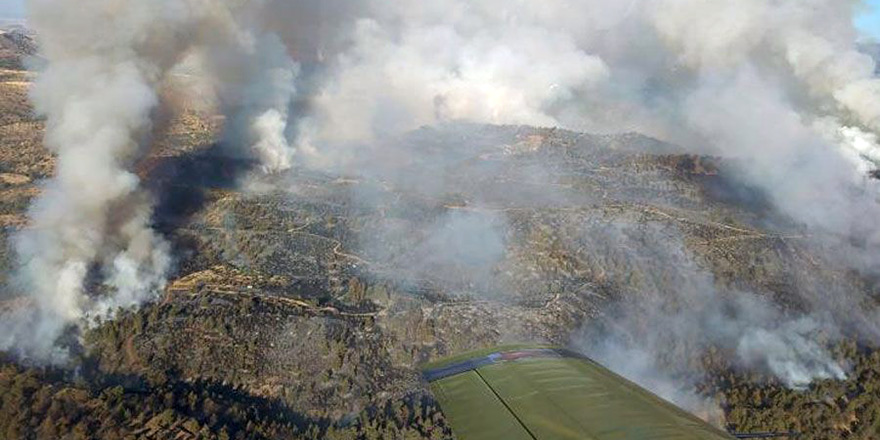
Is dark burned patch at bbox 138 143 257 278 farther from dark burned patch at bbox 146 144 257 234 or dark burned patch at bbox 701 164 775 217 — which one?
dark burned patch at bbox 701 164 775 217

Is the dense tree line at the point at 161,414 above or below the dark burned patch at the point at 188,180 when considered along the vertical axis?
below

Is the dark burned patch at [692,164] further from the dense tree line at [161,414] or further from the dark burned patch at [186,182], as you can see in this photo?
the dense tree line at [161,414]

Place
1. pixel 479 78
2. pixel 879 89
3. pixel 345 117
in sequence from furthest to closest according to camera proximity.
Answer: pixel 479 78, pixel 345 117, pixel 879 89

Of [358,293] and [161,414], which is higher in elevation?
[358,293]

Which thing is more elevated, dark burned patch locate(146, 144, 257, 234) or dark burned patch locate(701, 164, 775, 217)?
dark burned patch locate(701, 164, 775, 217)

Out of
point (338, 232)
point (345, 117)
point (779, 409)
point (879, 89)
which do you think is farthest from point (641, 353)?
point (879, 89)

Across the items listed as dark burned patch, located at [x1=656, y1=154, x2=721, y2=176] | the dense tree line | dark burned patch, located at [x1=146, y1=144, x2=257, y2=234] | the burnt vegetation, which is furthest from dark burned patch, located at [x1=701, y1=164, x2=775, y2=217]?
dark burned patch, located at [x1=146, y1=144, x2=257, y2=234]

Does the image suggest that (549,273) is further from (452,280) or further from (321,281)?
(321,281)

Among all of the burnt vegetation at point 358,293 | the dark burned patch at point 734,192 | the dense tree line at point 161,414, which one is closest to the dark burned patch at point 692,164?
the burnt vegetation at point 358,293

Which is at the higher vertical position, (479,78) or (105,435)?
(479,78)

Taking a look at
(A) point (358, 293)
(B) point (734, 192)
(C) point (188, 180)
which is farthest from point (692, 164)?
(C) point (188, 180)

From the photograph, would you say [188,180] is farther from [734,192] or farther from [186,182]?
[734,192]
